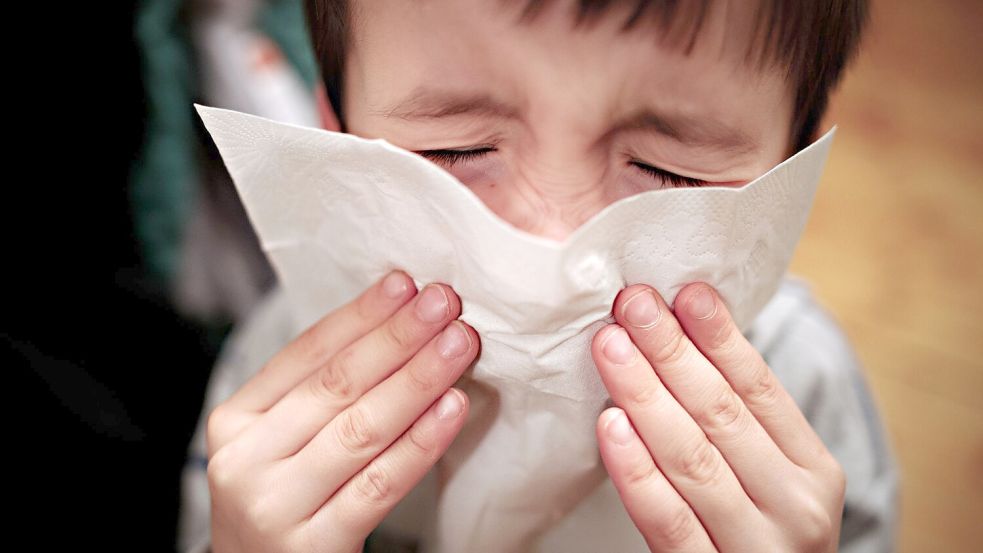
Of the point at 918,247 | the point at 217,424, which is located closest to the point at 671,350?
the point at 217,424

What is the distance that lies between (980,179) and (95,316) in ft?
5.14

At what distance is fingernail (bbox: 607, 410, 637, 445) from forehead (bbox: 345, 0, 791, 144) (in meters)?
0.20

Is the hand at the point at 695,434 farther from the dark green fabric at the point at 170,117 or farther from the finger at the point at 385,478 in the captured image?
the dark green fabric at the point at 170,117

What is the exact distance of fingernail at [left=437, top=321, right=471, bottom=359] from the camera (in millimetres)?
526

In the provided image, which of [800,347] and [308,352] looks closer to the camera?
[308,352]

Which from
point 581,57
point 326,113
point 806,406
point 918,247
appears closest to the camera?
point 581,57

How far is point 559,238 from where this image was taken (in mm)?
510

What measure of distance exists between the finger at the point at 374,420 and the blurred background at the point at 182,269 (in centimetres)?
35

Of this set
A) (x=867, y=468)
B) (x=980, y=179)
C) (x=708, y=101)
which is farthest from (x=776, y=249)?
(x=980, y=179)

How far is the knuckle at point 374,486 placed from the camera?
56 centimetres

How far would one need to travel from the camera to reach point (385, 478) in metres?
0.56

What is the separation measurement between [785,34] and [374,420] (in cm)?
38

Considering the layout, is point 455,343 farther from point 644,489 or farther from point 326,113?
point 326,113

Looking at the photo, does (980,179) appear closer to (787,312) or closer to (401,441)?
(787,312)
